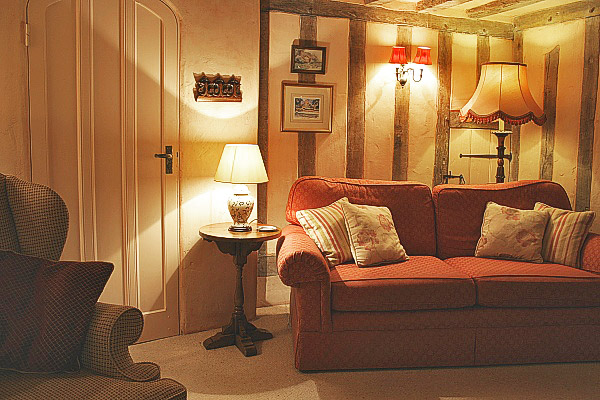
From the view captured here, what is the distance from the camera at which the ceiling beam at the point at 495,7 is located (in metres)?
4.30

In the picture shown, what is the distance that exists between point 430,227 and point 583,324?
3.59 feet

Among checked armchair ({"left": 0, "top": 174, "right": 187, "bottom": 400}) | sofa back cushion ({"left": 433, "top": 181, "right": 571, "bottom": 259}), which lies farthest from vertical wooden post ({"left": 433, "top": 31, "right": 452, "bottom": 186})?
checked armchair ({"left": 0, "top": 174, "right": 187, "bottom": 400})

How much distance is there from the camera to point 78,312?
2.03 metres

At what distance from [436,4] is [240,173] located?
6.75 feet

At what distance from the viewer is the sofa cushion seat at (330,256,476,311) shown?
313cm

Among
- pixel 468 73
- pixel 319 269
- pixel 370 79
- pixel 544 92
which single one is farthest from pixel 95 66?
pixel 544 92

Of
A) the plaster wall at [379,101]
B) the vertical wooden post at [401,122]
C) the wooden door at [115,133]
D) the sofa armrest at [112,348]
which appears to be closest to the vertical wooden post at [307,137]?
the plaster wall at [379,101]

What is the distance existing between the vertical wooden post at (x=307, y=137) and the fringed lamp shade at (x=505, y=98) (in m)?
1.23

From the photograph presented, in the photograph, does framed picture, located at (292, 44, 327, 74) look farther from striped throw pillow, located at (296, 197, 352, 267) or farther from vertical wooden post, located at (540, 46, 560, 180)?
vertical wooden post, located at (540, 46, 560, 180)

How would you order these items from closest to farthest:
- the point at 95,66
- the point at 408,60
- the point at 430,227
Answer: the point at 95,66, the point at 430,227, the point at 408,60

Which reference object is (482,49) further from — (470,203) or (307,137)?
(307,137)

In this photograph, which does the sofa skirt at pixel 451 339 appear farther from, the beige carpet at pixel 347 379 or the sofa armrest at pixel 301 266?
the sofa armrest at pixel 301 266

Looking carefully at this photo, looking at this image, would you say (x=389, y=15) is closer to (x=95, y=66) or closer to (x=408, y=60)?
(x=408, y=60)

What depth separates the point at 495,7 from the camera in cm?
448
